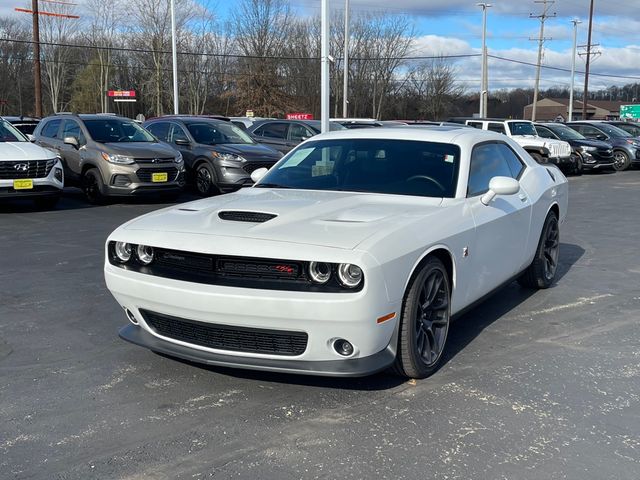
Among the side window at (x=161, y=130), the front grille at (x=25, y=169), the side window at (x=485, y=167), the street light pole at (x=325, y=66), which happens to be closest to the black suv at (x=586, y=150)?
the street light pole at (x=325, y=66)

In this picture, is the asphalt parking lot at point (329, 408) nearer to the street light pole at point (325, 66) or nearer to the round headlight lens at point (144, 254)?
the round headlight lens at point (144, 254)

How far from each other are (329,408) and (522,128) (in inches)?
764

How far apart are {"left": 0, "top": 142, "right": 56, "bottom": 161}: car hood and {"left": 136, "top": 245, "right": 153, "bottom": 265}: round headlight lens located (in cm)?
790

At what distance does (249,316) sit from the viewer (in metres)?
3.45

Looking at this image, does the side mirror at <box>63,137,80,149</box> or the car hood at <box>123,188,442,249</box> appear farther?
the side mirror at <box>63,137,80,149</box>

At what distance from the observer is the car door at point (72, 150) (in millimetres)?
12445

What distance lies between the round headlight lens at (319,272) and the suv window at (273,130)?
1388cm

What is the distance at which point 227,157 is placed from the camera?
1304 cm

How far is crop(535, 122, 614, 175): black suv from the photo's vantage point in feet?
69.8

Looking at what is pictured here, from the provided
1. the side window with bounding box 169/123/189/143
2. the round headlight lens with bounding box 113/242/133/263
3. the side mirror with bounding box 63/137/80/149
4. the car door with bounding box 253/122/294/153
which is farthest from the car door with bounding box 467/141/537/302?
the car door with bounding box 253/122/294/153

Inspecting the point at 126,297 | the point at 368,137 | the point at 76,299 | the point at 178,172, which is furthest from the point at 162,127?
the point at 126,297

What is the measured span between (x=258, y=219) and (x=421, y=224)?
3.18 feet

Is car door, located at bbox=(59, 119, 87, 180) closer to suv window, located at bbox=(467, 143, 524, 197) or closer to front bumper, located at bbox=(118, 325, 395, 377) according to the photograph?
suv window, located at bbox=(467, 143, 524, 197)

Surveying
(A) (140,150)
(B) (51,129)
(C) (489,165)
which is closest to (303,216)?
(C) (489,165)
